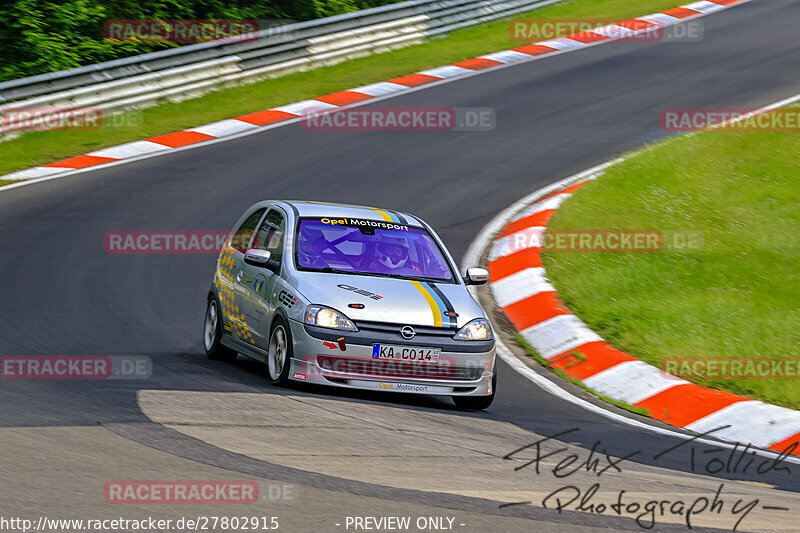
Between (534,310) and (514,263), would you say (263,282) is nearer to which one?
(534,310)

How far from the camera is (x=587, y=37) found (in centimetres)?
2677

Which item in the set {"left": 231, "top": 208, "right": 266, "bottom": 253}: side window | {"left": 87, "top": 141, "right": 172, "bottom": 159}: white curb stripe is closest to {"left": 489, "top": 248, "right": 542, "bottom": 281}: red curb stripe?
{"left": 231, "top": 208, "right": 266, "bottom": 253}: side window

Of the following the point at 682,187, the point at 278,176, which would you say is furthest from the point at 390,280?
the point at 278,176

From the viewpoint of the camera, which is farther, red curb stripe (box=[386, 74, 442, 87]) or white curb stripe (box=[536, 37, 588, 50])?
white curb stripe (box=[536, 37, 588, 50])

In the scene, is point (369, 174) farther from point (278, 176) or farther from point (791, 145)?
point (791, 145)

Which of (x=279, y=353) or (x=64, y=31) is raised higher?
(x=64, y=31)

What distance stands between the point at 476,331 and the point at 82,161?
10.3 metres

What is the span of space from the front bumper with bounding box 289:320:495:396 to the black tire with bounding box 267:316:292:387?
8 cm

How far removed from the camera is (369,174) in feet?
55.4

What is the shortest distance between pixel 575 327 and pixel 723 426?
2449mm

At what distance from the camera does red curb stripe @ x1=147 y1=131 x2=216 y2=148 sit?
60.3 ft

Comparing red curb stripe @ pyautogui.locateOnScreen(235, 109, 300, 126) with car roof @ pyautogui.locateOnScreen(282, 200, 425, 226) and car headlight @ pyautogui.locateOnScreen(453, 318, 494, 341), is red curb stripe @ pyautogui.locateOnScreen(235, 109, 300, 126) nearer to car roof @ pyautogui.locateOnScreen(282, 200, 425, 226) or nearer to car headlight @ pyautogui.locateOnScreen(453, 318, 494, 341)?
car roof @ pyautogui.locateOnScreen(282, 200, 425, 226)

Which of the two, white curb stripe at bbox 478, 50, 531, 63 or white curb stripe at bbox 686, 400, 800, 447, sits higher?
white curb stripe at bbox 686, 400, 800, 447
